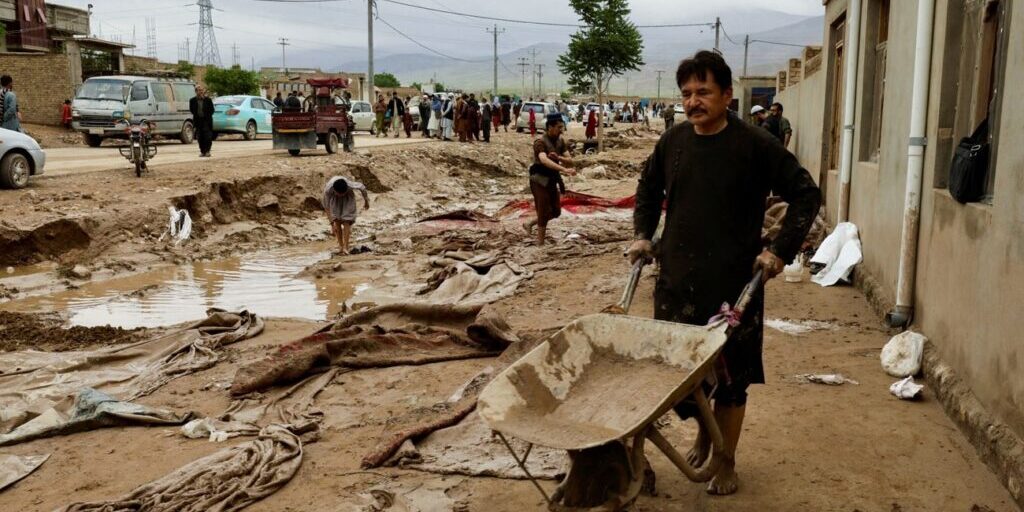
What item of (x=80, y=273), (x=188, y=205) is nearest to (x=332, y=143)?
(x=188, y=205)

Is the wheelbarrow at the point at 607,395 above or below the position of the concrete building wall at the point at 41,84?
below

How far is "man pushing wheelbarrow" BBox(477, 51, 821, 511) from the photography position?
3.04 metres

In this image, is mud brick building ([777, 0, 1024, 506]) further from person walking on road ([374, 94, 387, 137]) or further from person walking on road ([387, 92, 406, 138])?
person walking on road ([387, 92, 406, 138])

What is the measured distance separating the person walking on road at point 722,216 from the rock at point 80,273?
29.0 ft

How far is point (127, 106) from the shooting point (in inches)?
868

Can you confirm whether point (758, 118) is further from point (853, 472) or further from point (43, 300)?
point (853, 472)

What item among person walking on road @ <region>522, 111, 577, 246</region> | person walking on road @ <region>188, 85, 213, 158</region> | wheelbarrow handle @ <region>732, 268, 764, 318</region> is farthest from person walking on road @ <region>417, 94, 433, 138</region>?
wheelbarrow handle @ <region>732, 268, 764, 318</region>

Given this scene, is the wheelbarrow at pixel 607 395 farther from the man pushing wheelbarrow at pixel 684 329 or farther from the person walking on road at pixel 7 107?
the person walking on road at pixel 7 107

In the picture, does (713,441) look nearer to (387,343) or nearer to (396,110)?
(387,343)

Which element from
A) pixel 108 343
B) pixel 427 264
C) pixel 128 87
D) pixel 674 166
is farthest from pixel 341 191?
pixel 128 87

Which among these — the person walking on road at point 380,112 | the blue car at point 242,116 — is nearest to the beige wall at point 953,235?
the blue car at point 242,116

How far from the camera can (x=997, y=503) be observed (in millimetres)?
3729

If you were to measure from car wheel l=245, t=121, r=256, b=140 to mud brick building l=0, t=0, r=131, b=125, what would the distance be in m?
7.64

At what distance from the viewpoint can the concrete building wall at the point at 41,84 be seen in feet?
97.8
